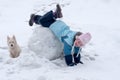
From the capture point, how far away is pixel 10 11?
35.1 feet

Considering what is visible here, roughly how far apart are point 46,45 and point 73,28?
6.29ft

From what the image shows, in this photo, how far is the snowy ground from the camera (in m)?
6.70

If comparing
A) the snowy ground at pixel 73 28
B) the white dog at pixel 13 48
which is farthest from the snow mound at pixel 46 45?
the white dog at pixel 13 48

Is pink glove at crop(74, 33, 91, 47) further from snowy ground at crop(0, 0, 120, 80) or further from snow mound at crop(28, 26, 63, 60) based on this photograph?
snow mound at crop(28, 26, 63, 60)

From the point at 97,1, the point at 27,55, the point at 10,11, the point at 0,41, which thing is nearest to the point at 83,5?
the point at 97,1

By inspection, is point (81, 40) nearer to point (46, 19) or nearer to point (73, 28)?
point (46, 19)

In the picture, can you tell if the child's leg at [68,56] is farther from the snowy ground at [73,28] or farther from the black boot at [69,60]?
the snowy ground at [73,28]

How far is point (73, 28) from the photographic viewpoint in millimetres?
9078

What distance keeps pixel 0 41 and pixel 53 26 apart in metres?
1.58

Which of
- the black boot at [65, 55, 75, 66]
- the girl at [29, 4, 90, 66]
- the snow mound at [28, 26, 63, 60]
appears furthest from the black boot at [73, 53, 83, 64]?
the snow mound at [28, 26, 63, 60]

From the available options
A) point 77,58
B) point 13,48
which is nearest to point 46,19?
point 13,48

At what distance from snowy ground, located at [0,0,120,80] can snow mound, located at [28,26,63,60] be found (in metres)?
0.02

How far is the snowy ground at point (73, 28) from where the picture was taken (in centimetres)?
670

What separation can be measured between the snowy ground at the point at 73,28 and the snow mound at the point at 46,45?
2 cm
